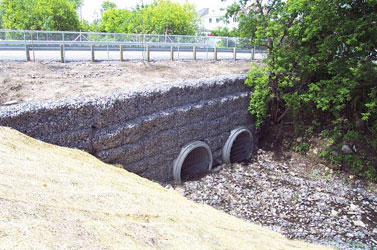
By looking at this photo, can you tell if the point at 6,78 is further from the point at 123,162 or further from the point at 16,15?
the point at 16,15

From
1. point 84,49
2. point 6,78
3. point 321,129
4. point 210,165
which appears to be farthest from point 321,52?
point 84,49

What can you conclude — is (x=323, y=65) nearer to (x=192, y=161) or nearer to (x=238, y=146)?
(x=238, y=146)

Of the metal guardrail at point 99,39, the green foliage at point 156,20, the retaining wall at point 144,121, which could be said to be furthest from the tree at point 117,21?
the retaining wall at point 144,121

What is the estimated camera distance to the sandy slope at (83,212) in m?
3.42

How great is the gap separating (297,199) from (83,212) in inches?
310

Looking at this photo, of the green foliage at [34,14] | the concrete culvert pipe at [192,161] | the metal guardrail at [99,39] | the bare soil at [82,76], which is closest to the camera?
the bare soil at [82,76]

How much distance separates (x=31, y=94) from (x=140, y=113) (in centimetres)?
333

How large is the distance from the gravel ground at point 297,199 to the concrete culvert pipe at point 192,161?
1.38ft

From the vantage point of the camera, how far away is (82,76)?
1244 cm

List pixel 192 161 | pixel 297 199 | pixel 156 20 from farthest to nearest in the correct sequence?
pixel 156 20, pixel 192 161, pixel 297 199

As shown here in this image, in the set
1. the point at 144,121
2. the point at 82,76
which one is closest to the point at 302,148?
the point at 144,121

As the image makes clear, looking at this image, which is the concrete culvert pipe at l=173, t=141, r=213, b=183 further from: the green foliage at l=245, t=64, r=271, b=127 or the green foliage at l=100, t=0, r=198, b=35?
the green foliage at l=100, t=0, r=198, b=35

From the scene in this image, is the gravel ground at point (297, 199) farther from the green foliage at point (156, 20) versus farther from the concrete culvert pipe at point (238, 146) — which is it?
the green foliage at point (156, 20)

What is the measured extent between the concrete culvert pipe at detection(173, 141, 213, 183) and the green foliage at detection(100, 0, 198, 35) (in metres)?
30.7
